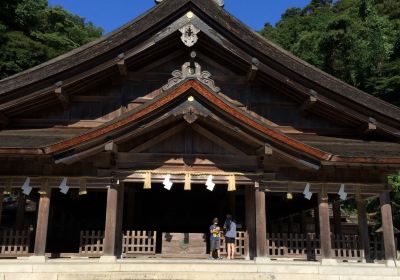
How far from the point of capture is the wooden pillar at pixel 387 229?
10.8 meters

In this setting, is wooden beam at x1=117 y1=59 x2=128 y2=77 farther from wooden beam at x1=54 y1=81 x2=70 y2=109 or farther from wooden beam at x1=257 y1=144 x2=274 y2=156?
wooden beam at x1=257 y1=144 x2=274 y2=156

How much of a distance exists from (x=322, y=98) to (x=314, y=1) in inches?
2843

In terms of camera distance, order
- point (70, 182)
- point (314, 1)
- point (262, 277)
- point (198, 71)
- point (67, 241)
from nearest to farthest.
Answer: point (262, 277) → point (70, 182) → point (198, 71) → point (67, 241) → point (314, 1)

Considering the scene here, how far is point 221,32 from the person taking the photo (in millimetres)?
12125

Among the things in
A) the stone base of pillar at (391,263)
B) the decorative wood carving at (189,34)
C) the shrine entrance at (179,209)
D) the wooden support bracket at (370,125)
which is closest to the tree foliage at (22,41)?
the shrine entrance at (179,209)

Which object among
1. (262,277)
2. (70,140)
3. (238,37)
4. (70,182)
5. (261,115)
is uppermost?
(238,37)

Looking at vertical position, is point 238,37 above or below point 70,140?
above

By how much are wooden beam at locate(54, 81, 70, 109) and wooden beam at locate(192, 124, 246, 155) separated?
3.96m

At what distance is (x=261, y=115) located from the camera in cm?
1269

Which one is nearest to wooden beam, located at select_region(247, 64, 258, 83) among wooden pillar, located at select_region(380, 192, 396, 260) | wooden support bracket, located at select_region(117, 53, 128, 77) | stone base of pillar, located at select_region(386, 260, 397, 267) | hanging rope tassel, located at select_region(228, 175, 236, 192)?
hanging rope tassel, located at select_region(228, 175, 236, 192)

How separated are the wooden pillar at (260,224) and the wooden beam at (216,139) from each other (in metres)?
1.10

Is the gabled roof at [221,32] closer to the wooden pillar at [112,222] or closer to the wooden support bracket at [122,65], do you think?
the wooden support bracket at [122,65]

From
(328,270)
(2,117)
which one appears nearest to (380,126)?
(328,270)

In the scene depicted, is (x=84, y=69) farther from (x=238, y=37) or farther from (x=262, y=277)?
(x=262, y=277)
